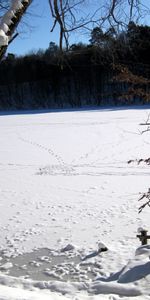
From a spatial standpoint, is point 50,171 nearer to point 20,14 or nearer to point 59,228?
point 59,228

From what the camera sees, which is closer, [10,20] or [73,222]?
[10,20]

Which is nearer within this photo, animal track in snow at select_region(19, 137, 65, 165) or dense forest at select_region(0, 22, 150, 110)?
animal track in snow at select_region(19, 137, 65, 165)

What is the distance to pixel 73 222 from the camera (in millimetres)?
5805

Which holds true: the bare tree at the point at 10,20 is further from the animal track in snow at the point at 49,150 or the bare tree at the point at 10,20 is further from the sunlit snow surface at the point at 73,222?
the animal track in snow at the point at 49,150

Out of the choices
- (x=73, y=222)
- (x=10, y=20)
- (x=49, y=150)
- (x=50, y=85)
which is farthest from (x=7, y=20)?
(x=50, y=85)

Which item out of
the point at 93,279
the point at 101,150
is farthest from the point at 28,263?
the point at 101,150

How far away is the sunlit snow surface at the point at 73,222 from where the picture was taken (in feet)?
11.3

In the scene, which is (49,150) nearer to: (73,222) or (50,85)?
(73,222)

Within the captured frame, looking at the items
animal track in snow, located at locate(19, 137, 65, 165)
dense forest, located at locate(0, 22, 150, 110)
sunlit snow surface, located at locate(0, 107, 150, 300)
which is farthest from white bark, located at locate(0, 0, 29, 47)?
dense forest, located at locate(0, 22, 150, 110)

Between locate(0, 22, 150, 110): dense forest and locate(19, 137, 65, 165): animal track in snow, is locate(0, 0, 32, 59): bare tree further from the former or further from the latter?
locate(0, 22, 150, 110): dense forest

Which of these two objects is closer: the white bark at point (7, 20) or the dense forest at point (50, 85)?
the white bark at point (7, 20)

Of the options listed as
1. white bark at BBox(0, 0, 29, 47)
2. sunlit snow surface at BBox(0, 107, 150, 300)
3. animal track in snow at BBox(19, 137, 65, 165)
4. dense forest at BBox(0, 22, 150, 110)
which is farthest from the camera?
dense forest at BBox(0, 22, 150, 110)

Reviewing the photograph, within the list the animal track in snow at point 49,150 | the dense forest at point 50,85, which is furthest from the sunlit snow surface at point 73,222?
the dense forest at point 50,85

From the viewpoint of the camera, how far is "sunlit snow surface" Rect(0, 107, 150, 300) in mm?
3451
